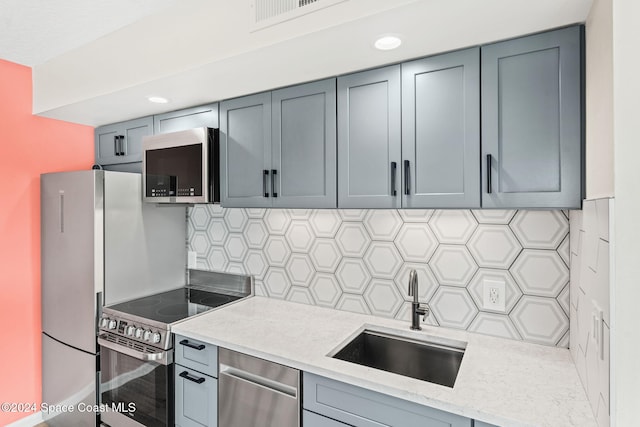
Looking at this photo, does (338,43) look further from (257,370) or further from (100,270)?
(100,270)

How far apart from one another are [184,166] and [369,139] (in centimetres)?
117

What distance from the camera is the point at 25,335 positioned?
2447 millimetres

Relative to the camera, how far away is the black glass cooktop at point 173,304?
2010 millimetres

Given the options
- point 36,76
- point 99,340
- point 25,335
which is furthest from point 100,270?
point 36,76

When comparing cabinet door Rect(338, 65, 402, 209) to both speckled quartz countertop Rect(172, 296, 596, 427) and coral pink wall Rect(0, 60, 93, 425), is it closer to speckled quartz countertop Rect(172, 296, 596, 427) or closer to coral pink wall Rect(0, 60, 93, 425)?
speckled quartz countertop Rect(172, 296, 596, 427)

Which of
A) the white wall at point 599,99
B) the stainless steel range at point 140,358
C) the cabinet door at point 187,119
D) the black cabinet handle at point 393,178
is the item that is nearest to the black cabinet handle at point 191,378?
the stainless steel range at point 140,358

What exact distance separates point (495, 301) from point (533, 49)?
1.07 metres

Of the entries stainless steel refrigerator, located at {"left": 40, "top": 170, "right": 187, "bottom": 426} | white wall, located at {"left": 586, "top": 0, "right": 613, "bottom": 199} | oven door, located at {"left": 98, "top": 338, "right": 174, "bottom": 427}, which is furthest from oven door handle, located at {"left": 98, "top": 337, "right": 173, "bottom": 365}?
white wall, located at {"left": 586, "top": 0, "right": 613, "bottom": 199}

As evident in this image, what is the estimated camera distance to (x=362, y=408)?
1.28 meters

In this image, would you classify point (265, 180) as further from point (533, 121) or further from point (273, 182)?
point (533, 121)

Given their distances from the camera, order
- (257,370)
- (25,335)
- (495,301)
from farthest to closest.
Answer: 1. (25,335)
2. (495,301)
3. (257,370)

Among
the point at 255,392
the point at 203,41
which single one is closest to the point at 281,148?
the point at 203,41

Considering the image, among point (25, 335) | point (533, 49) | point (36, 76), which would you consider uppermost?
point (36, 76)

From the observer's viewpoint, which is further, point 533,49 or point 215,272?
point 215,272
